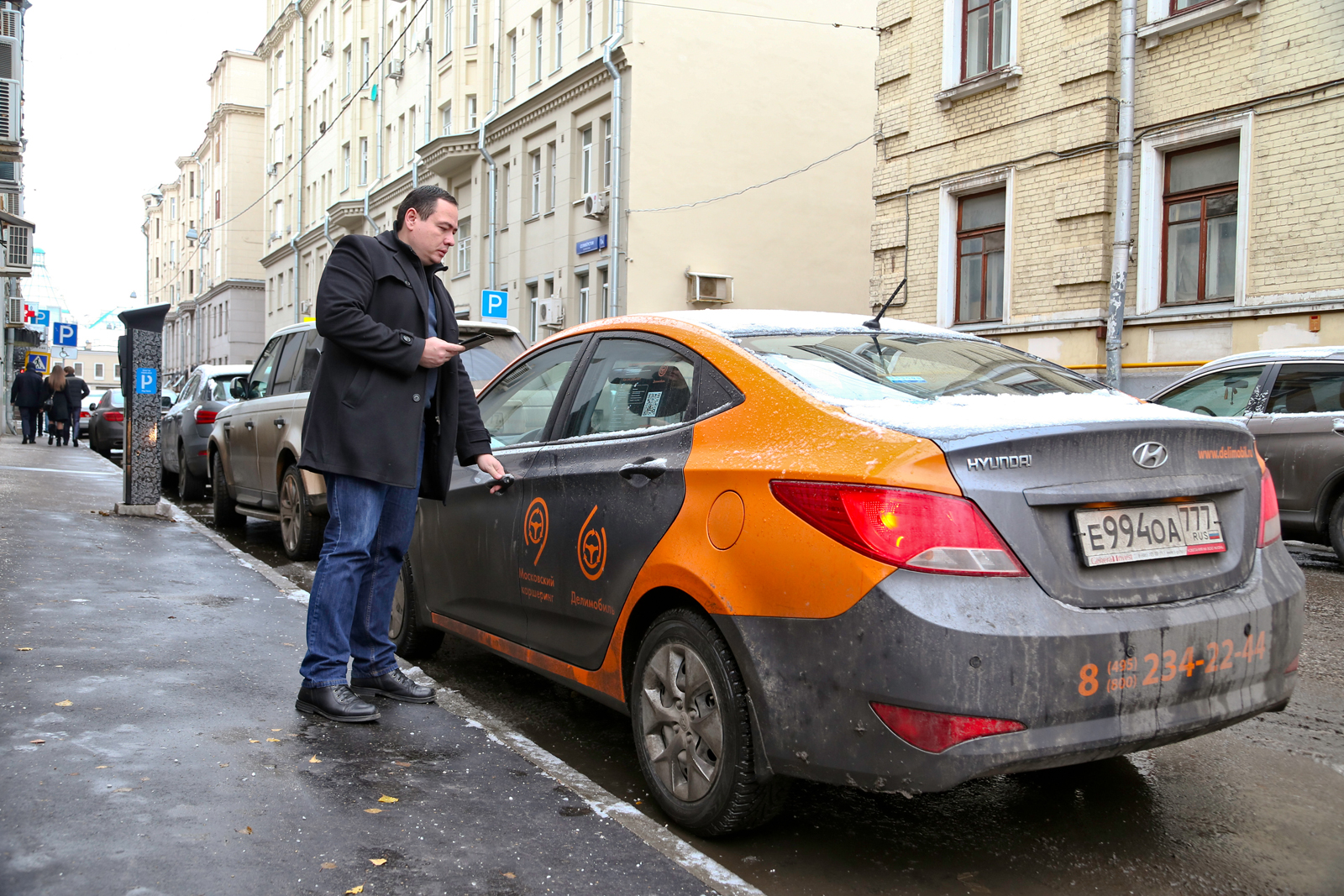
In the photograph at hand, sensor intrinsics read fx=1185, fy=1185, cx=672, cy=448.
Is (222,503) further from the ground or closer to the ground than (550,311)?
closer to the ground

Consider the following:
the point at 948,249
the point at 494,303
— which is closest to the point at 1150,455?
the point at 948,249

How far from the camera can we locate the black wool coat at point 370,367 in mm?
4094

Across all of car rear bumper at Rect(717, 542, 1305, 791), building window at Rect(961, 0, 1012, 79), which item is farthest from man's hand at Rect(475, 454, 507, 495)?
building window at Rect(961, 0, 1012, 79)

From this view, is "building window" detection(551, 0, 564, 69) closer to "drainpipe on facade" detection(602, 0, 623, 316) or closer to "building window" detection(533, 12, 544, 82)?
"building window" detection(533, 12, 544, 82)

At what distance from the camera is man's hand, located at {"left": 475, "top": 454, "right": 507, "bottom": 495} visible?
4.41 m

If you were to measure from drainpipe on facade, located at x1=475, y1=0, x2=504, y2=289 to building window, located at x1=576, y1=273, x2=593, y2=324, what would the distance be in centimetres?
474

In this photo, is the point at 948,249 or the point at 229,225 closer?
the point at 948,249

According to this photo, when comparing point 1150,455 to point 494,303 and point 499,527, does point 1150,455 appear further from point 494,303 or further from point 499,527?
point 494,303

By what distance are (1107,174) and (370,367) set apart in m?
13.5

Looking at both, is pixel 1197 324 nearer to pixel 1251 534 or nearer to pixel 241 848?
pixel 1251 534

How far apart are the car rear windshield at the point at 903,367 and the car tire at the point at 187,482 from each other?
1097 cm

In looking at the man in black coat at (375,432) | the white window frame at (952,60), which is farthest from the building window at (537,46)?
the man in black coat at (375,432)

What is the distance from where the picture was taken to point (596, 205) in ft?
89.0

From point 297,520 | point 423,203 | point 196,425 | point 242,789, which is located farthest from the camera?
point 196,425
